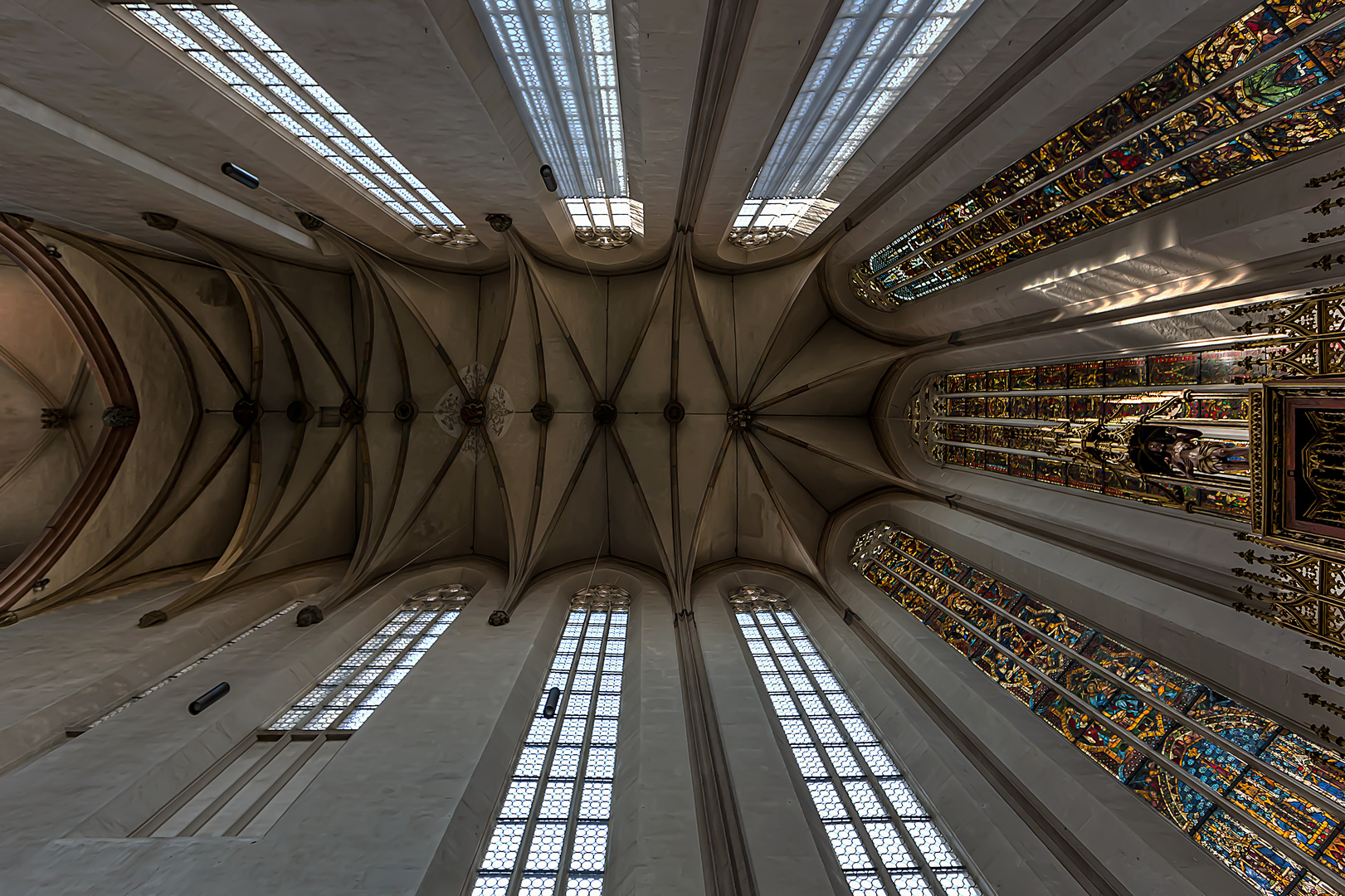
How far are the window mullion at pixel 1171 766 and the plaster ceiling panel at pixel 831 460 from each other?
16.6 ft

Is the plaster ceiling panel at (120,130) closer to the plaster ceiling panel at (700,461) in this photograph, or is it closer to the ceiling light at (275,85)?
the ceiling light at (275,85)

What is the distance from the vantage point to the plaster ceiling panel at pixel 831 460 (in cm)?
1314

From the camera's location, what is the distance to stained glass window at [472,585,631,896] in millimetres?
5785

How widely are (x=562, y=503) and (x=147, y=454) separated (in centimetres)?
773

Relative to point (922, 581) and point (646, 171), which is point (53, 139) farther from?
point (922, 581)

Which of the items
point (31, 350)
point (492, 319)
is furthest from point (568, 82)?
point (31, 350)

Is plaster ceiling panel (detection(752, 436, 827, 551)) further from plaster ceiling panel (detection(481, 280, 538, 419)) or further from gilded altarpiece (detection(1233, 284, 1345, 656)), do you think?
gilded altarpiece (detection(1233, 284, 1345, 656))

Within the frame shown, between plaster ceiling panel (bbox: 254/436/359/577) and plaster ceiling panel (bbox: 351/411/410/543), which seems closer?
plaster ceiling panel (bbox: 254/436/359/577)

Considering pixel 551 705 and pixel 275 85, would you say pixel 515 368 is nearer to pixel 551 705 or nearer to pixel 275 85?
pixel 275 85

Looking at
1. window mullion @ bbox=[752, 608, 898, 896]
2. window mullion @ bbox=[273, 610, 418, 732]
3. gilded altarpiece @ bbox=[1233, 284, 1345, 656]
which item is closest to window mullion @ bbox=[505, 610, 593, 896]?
window mullion @ bbox=[273, 610, 418, 732]

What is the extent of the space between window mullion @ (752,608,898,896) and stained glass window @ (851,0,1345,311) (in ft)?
23.3

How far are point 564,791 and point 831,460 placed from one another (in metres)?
8.80

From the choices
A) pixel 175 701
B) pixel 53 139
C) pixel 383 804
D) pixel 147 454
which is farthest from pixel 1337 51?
pixel 147 454

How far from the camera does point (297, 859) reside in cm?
539
